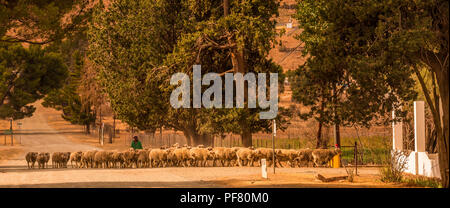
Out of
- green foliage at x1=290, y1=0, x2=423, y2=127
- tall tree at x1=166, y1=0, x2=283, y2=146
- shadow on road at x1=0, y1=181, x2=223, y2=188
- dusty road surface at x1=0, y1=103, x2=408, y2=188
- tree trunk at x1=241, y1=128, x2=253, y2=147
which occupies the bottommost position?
dusty road surface at x1=0, y1=103, x2=408, y2=188

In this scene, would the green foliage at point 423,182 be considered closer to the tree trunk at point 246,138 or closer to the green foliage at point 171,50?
the green foliage at point 171,50

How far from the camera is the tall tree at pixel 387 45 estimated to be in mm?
19250

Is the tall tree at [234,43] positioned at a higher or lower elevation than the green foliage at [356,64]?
higher

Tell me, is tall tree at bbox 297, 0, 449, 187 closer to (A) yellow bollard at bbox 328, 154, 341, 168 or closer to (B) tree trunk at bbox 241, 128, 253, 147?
(A) yellow bollard at bbox 328, 154, 341, 168

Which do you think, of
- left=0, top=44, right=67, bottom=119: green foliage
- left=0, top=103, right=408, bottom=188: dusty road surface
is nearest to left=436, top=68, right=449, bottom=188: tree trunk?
left=0, top=103, right=408, bottom=188: dusty road surface

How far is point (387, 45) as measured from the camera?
1983 centimetres

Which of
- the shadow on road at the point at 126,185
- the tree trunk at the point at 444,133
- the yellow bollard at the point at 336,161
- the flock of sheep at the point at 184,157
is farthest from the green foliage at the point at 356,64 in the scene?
the yellow bollard at the point at 336,161

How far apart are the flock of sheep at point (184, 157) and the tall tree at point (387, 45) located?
401 inches

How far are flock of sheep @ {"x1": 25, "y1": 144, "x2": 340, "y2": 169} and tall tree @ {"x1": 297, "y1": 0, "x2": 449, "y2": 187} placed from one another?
10.2 m

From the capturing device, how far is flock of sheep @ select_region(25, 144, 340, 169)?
31.2 metres

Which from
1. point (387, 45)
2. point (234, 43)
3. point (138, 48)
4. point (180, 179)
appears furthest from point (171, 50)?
point (387, 45)

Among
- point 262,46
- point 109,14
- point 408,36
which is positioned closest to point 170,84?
point 262,46

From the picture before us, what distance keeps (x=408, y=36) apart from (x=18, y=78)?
67.6 metres

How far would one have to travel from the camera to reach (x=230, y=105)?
37250mm
